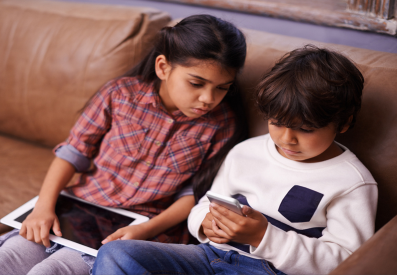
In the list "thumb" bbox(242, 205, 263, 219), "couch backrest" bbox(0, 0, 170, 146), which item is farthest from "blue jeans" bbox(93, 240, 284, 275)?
"couch backrest" bbox(0, 0, 170, 146)

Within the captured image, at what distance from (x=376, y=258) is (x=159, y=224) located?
0.59m

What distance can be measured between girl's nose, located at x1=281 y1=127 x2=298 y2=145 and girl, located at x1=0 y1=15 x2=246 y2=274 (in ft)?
0.82

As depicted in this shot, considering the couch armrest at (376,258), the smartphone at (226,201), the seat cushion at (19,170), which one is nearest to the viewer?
the couch armrest at (376,258)

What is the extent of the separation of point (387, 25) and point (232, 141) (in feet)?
1.87

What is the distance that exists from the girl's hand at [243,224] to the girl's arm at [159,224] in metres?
0.26

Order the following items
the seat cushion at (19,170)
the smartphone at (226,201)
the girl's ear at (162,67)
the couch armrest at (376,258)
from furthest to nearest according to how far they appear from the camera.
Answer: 1. the seat cushion at (19,170)
2. the girl's ear at (162,67)
3. the smartphone at (226,201)
4. the couch armrest at (376,258)

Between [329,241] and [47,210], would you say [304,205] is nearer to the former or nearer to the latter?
[329,241]

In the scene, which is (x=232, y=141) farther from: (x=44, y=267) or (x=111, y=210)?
(x=44, y=267)

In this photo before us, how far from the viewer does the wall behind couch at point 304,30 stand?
1.16m

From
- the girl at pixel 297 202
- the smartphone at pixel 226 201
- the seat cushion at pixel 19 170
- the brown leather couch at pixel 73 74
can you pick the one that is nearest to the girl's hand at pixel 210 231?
the girl at pixel 297 202

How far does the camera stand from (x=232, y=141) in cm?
111

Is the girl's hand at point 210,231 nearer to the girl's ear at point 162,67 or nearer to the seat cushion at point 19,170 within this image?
the girl's ear at point 162,67

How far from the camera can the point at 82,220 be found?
108 cm

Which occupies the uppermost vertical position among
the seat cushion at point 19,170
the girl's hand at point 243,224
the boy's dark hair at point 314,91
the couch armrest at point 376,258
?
the boy's dark hair at point 314,91
